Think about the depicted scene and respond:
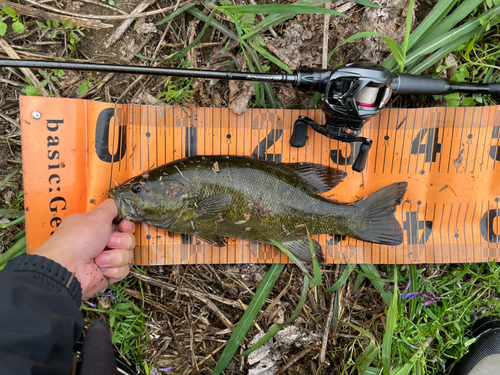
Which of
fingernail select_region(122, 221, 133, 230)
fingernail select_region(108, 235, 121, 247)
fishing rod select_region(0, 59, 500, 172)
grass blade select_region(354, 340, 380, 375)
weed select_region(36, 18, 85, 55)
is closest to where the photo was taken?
fishing rod select_region(0, 59, 500, 172)

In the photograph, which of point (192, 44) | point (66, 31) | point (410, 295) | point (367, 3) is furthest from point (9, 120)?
point (410, 295)

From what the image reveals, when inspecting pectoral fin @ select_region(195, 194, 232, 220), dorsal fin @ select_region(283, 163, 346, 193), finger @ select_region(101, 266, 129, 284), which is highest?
dorsal fin @ select_region(283, 163, 346, 193)

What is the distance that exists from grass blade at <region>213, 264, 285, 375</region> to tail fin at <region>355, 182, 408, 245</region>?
3.07 ft

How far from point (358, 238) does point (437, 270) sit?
3.34 feet

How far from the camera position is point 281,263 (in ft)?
10.6

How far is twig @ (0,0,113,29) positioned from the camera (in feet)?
10.3

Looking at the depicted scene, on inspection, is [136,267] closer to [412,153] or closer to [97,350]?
[97,350]

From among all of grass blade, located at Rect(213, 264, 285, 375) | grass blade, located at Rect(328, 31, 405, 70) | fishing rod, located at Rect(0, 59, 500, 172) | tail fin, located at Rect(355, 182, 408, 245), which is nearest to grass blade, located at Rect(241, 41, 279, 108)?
fishing rod, located at Rect(0, 59, 500, 172)

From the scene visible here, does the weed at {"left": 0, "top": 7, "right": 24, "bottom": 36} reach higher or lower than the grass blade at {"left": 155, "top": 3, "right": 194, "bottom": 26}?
lower

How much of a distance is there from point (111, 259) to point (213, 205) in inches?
41.1

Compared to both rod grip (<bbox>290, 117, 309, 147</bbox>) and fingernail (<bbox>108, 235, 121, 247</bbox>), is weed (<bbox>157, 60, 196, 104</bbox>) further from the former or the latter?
fingernail (<bbox>108, 235, 121, 247</bbox>)

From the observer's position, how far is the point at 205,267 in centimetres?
328

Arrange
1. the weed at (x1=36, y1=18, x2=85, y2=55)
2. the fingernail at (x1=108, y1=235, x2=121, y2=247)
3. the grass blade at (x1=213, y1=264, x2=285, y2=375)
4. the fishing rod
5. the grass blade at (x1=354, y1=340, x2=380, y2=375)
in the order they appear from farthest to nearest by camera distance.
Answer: the weed at (x1=36, y1=18, x2=85, y2=55) → the grass blade at (x1=213, y1=264, x2=285, y2=375) → the fingernail at (x1=108, y1=235, x2=121, y2=247) → the grass blade at (x1=354, y1=340, x2=380, y2=375) → the fishing rod

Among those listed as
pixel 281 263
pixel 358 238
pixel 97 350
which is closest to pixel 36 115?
pixel 97 350
